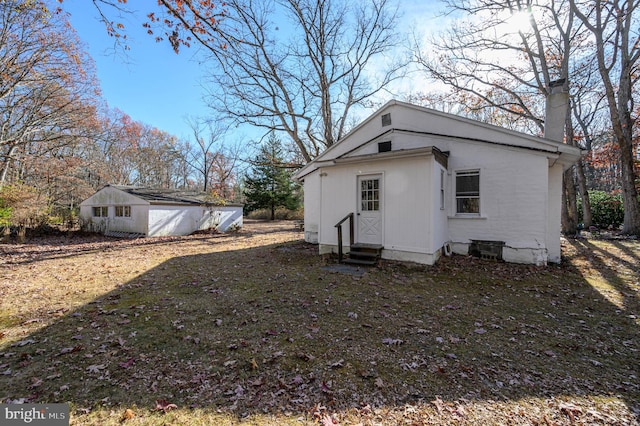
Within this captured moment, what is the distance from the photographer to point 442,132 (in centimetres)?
957

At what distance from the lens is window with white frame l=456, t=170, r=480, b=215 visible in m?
8.84

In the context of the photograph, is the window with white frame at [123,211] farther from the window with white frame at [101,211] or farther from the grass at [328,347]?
the grass at [328,347]

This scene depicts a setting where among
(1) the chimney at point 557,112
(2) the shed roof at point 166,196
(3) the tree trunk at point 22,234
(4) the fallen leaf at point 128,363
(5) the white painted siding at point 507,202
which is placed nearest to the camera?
(4) the fallen leaf at point 128,363

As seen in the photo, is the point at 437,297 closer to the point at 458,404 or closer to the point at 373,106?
the point at 458,404

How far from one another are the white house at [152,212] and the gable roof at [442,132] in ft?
34.6

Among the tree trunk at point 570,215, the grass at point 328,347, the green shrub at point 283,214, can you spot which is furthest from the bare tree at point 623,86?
the green shrub at point 283,214

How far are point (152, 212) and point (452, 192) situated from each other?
16145 mm

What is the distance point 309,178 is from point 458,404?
11.4 m

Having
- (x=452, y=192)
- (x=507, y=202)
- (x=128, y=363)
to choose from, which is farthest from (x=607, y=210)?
(x=128, y=363)

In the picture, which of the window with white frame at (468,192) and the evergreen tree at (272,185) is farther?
the evergreen tree at (272,185)

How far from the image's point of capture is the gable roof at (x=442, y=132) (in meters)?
7.91

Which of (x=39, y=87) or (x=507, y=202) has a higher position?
(x=39, y=87)

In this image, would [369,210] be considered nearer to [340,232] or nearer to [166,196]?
[340,232]

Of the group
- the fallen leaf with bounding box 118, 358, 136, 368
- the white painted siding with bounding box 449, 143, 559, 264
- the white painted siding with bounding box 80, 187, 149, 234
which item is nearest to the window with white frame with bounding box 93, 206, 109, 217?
the white painted siding with bounding box 80, 187, 149, 234
